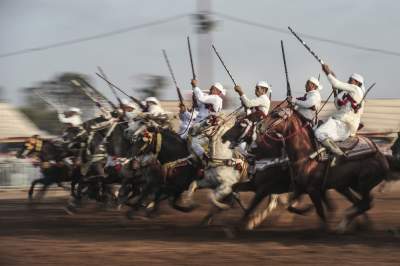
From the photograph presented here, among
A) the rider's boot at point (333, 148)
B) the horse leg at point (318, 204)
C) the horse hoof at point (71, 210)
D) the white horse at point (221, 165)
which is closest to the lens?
the horse leg at point (318, 204)

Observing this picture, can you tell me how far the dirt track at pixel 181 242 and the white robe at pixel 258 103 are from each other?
2.14 metres

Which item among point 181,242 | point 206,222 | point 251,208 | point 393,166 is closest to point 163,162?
point 206,222

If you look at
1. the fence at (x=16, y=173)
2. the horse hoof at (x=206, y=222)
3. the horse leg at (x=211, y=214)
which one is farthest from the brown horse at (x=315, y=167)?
the fence at (x=16, y=173)

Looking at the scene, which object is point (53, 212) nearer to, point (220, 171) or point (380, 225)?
point (220, 171)

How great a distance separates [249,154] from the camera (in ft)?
43.9

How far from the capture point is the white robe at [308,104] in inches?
503

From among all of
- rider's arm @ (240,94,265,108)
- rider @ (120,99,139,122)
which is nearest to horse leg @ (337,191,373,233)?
rider's arm @ (240,94,265,108)

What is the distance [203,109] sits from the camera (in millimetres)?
14711

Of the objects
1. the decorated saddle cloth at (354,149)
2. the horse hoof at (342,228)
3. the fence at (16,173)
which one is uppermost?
the decorated saddle cloth at (354,149)

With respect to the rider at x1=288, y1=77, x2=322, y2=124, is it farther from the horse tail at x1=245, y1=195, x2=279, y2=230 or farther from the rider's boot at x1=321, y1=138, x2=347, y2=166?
the horse tail at x1=245, y1=195, x2=279, y2=230

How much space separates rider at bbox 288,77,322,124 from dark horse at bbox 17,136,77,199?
6.67 metres

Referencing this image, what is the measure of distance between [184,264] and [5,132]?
23514mm

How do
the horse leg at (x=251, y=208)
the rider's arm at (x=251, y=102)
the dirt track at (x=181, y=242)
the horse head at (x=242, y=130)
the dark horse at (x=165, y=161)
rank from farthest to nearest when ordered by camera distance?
the dark horse at (x=165, y=161) → the rider's arm at (x=251, y=102) → the horse head at (x=242, y=130) → the horse leg at (x=251, y=208) → the dirt track at (x=181, y=242)

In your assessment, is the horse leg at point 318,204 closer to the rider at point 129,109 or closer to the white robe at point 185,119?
the white robe at point 185,119
